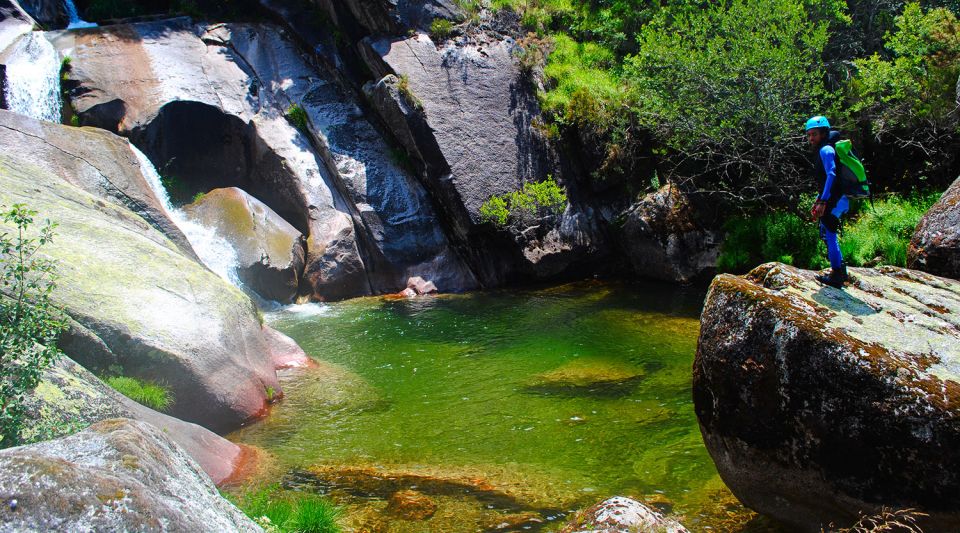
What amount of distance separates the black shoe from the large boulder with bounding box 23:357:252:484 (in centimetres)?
648

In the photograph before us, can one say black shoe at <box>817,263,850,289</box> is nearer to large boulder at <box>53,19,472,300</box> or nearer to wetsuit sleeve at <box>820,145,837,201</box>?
wetsuit sleeve at <box>820,145,837,201</box>

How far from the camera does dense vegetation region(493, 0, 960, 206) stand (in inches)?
632

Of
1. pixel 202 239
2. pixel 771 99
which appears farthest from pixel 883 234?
pixel 202 239

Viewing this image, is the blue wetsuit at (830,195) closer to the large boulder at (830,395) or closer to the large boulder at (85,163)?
the large boulder at (830,395)

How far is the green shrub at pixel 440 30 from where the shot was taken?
75.5 ft

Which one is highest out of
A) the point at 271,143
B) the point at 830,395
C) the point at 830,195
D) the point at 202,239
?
the point at 830,195

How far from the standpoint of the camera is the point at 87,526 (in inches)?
104

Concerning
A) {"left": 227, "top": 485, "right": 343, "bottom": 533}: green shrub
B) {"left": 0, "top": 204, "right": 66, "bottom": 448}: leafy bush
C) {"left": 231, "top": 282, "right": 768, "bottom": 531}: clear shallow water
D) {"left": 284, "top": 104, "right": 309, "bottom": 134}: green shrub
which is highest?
{"left": 284, "top": 104, "right": 309, "bottom": 134}: green shrub

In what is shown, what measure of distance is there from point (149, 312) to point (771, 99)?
48.8ft

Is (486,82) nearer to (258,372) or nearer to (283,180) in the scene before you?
(283,180)

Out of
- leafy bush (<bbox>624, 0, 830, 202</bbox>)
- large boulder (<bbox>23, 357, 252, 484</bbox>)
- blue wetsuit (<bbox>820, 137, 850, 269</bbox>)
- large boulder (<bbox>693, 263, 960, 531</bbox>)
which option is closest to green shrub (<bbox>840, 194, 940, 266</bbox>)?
leafy bush (<bbox>624, 0, 830, 202</bbox>)

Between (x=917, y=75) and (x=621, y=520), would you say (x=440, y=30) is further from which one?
(x=621, y=520)

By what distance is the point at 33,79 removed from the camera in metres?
19.1

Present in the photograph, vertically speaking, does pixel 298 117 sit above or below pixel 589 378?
above
